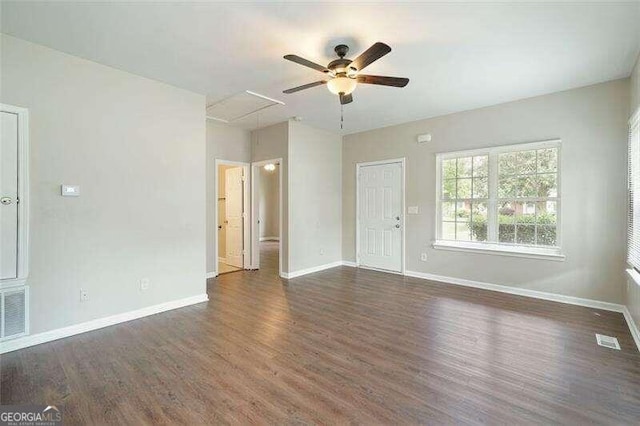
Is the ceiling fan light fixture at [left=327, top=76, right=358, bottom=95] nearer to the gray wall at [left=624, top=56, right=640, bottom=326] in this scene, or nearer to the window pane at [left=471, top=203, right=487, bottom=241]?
the gray wall at [left=624, top=56, right=640, bottom=326]

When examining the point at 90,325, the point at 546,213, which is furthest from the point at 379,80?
the point at 90,325

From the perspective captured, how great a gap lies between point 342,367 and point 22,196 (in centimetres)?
318

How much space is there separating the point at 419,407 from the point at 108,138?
383 centimetres

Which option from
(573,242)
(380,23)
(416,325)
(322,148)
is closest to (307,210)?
(322,148)

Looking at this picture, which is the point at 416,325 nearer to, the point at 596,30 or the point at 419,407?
the point at 419,407

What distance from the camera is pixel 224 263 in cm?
660

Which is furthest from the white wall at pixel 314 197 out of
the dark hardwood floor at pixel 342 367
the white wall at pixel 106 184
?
the dark hardwood floor at pixel 342 367

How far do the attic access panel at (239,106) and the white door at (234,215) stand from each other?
129 cm

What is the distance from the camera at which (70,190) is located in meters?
3.00

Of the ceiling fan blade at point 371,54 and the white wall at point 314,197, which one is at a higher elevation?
the ceiling fan blade at point 371,54

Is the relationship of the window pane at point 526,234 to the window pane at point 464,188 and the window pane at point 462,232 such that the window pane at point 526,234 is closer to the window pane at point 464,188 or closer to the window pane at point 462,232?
the window pane at point 462,232

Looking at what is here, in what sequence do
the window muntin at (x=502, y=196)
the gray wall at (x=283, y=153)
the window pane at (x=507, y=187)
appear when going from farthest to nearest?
the gray wall at (x=283, y=153)
the window pane at (x=507, y=187)
the window muntin at (x=502, y=196)

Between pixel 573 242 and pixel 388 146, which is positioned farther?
pixel 388 146

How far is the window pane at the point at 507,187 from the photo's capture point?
14.6ft
